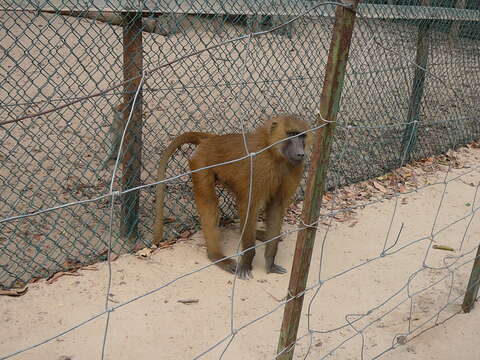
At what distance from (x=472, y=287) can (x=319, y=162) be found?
219 cm

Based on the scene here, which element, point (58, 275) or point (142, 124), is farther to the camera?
point (142, 124)

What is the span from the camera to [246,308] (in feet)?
13.2

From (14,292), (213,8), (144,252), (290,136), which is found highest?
(213,8)

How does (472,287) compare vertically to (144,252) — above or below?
above

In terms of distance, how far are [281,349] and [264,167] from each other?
1.72m

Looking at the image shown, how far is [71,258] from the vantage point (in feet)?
14.2

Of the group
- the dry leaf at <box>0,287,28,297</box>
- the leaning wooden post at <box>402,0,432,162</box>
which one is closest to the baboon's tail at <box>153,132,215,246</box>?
the dry leaf at <box>0,287,28,297</box>

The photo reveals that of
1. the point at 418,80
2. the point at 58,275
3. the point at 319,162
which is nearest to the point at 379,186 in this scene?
the point at 418,80

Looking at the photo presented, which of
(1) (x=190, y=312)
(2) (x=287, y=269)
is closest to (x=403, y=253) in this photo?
(2) (x=287, y=269)

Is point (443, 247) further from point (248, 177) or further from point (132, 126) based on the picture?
point (132, 126)

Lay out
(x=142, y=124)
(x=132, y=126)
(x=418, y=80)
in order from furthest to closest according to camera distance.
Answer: (x=418, y=80)
(x=142, y=124)
(x=132, y=126)

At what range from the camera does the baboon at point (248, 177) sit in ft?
13.5

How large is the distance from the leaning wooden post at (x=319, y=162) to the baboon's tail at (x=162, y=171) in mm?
2082

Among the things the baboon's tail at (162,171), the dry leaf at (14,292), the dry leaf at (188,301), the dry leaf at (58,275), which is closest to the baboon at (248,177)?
the baboon's tail at (162,171)
